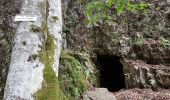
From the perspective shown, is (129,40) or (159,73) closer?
(159,73)

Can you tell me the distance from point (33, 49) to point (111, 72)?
26.1ft

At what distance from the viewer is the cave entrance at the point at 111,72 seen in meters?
9.81

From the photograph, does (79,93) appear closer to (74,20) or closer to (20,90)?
(20,90)

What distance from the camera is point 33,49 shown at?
2777 millimetres

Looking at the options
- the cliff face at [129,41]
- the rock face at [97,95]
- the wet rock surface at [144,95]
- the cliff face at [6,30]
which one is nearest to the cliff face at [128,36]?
the cliff face at [129,41]

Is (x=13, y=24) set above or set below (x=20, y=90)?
above

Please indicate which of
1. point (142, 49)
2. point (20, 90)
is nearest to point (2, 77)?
point (20, 90)

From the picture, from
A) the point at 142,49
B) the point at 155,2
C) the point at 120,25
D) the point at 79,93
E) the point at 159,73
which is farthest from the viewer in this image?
the point at 155,2

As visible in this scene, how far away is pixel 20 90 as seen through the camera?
2.49 metres

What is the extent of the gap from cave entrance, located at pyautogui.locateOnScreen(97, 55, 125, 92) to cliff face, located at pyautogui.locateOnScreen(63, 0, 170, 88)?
452mm

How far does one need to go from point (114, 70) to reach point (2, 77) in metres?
6.58

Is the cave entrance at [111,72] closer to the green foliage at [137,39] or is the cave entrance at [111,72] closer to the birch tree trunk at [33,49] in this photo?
the green foliage at [137,39]

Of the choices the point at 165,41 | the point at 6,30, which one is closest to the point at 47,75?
the point at 6,30

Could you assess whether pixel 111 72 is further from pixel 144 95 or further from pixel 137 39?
pixel 144 95
